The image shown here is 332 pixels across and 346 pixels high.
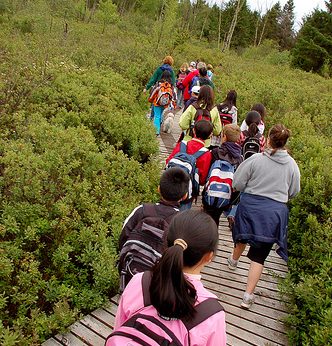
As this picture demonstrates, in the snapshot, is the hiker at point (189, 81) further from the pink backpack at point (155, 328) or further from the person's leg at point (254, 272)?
the pink backpack at point (155, 328)

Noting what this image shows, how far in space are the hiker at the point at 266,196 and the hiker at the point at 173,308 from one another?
2.31 m

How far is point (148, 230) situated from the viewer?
9.90 ft

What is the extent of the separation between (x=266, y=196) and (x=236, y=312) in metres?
1.40

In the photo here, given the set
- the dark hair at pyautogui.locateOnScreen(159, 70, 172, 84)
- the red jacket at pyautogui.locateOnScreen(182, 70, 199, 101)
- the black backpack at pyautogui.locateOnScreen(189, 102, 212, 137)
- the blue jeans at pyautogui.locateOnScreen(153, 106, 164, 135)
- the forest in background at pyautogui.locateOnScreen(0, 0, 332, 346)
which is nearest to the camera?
the forest in background at pyautogui.locateOnScreen(0, 0, 332, 346)

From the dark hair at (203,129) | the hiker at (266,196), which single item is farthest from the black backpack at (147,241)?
the dark hair at (203,129)

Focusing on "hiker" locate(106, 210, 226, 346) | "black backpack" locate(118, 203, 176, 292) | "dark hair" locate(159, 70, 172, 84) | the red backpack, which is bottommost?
"black backpack" locate(118, 203, 176, 292)

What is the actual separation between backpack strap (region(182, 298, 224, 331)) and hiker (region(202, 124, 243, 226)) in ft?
9.70

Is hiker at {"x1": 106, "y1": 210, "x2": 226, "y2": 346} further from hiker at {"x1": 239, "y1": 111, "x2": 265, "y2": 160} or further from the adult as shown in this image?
the adult

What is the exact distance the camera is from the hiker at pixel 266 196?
410 centimetres

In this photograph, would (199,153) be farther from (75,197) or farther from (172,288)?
(172,288)

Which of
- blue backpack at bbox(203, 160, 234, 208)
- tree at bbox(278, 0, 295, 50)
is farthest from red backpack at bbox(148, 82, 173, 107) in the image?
tree at bbox(278, 0, 295, 50)

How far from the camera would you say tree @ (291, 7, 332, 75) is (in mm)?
26391

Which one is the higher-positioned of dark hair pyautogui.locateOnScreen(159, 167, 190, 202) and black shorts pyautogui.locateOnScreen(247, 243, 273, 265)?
dark hair pyautogui.locateOnScreen(159, 167, 190, 202)

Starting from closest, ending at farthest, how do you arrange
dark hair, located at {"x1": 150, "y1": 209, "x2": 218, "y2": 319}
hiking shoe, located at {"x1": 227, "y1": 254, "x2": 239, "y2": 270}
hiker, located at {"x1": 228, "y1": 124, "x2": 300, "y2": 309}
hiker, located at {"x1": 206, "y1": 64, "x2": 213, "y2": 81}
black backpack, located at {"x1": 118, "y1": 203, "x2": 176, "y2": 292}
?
dark hair, located at {"x1": 150, "y1": 209, "x2": 218, "y2": 319} < black backpack, located at {"x1": 118, "y1": 203, "x2": 176, "y2": 292} < hiker, located at {"x1": 228, "y1": 124, "x2": 300, "y2": 309} < hiking shoe, located at {"x1": 227, "y1": 254, "x2": 239, "y2": 270} < hiker, located at {"x1": 206, "y1": 64, "x2": 213, "y2": 81}
